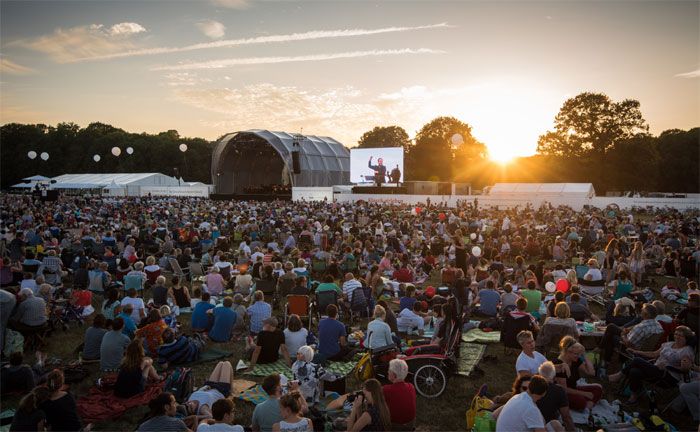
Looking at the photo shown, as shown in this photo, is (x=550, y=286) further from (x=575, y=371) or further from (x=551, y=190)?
(x=551, y=190)

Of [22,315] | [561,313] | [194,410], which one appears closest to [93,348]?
[22,315]

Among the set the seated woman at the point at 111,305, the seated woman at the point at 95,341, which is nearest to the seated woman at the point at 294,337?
the seated woman at the point at 95,341

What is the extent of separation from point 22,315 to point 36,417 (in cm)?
388

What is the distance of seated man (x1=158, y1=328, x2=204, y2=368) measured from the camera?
21.4 feet

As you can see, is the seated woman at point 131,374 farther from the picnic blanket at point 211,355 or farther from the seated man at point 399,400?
the seated man at point 399,400

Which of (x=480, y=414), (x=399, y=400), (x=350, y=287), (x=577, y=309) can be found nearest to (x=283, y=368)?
(x=350, y=287)

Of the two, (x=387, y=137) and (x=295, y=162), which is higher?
(x=387, y=137)

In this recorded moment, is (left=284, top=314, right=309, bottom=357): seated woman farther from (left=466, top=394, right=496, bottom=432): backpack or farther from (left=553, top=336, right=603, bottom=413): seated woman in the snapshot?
(left=553, top=336, right=603, bottom=413): seated woman

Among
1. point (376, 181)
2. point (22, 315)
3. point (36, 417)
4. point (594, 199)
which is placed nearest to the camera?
point (36, 417)

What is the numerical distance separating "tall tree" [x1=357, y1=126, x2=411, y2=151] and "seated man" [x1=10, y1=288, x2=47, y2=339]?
68109 mm

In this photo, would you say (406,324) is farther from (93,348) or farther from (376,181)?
(376,181)

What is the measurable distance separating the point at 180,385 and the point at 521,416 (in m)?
3.78

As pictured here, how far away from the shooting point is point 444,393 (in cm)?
582

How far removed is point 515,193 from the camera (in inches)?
1571
